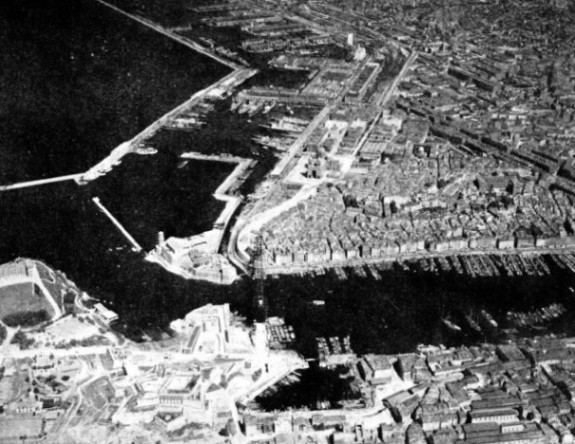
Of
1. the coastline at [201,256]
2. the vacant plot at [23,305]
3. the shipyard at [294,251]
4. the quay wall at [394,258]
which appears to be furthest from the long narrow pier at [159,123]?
the quay wall at [394,258]

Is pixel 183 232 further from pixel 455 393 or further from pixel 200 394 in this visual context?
pixel 455 393

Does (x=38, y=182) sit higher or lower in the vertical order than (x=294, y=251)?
higher

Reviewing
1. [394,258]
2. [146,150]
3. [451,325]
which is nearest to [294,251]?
[394,258]

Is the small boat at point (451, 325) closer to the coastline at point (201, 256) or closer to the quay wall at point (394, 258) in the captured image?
the quay wall at point (394, 258)

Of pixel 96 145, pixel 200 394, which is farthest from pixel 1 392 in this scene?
pixel 96 145

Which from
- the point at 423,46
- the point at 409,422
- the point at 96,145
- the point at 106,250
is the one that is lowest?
the point at 409,422

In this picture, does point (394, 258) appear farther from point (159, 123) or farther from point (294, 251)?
point (159, 123)
